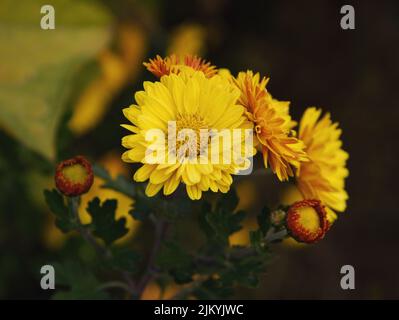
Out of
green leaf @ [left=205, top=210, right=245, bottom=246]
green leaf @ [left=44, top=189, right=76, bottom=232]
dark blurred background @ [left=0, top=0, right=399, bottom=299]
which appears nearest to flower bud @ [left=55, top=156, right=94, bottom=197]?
green leaf @ [left=44, top=189, right=76, bottom=232]

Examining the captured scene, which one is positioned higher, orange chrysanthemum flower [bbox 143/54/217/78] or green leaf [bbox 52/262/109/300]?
orange chrysanthemum flower [bbox 143/54/217/78]

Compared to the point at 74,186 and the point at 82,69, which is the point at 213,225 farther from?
the point at 82,69

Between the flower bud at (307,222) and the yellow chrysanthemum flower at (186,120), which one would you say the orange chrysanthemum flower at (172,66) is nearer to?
the yellow chrysanthemum flower at (186,120)

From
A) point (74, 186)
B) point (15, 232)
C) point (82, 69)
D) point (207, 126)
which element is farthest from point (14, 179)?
point (207, 126)

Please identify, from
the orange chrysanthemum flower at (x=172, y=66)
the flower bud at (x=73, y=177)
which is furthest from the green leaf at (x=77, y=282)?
the orange chrysanthemum flower at (x=172, y=66)

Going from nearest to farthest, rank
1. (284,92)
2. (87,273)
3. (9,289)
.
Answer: (87,273) → (9,289) → (284,92)

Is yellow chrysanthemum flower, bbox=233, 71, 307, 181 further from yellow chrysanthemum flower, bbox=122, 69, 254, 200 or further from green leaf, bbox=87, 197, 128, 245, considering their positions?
green leaf, bbox=87, 197, 128, 245
